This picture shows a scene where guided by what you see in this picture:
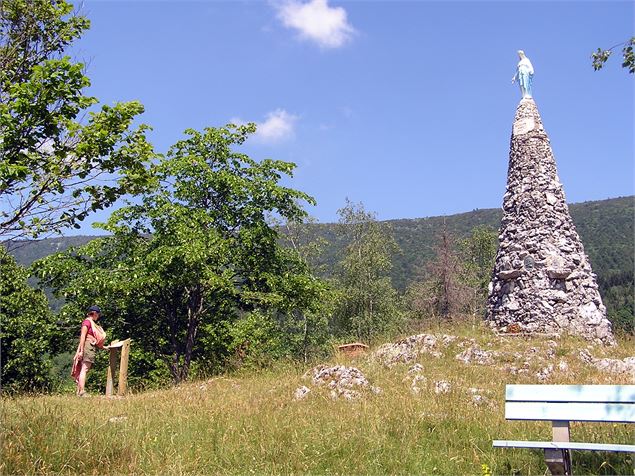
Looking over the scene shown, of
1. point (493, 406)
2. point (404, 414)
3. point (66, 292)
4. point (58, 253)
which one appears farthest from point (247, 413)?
point (58, 253)

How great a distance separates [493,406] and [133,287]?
9693mm

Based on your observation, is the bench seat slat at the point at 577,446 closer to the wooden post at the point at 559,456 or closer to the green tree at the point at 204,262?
the wooden post at the point at 559,456

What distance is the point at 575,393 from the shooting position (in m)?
4.40

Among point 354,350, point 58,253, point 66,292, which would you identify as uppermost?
point 58,253

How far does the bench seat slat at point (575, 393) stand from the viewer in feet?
14.0

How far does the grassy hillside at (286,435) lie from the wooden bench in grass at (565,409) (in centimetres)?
37

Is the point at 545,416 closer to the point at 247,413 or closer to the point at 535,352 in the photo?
the point at 247,413

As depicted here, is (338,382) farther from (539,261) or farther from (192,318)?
(192,318)

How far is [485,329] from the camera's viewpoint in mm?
14328

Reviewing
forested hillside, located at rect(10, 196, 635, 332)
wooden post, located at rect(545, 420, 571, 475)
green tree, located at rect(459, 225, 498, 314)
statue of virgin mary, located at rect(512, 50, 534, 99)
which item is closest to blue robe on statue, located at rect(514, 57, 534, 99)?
statue of virgin mary, located at rect(512, 50, 534, 99)

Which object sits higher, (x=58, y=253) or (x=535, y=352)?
(x=58, y=253)

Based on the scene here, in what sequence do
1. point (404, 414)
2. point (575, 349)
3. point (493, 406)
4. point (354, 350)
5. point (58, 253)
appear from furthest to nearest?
1. point (58, 253)
2. point (354, 350)
3. point (575, 349)
4. point (493, 406)
5. point (404, 414)

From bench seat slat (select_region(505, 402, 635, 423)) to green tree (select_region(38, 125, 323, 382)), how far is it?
10.7 m

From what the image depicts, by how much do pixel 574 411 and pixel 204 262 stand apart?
444 inches
